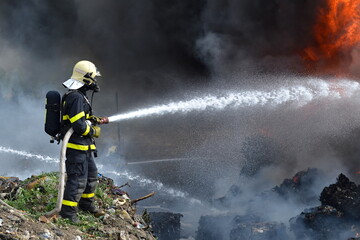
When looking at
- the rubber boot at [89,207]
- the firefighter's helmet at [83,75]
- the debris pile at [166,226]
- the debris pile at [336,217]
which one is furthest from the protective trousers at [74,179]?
the debris pile at [166,226]

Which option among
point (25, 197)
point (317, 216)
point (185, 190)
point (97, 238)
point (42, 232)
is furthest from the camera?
point (185, 190)

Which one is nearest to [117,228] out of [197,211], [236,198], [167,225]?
[167,225]

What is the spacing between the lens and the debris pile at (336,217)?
1625 cm

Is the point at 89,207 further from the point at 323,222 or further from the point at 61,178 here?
the point at 323,222

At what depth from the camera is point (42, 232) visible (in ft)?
16.5

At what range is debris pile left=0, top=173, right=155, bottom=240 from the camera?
5035 millimetres

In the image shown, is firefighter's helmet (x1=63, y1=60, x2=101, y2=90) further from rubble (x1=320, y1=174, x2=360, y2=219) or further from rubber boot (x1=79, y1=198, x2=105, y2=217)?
rubble (x1=320, y1=174, x2=360, y2=219)

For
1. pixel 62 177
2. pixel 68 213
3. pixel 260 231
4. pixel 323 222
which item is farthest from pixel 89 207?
pixel 323 222

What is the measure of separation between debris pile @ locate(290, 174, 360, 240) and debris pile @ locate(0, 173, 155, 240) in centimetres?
1159

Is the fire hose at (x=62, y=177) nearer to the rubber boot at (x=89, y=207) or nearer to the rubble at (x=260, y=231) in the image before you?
the rubber boot at (x=89, y=207)

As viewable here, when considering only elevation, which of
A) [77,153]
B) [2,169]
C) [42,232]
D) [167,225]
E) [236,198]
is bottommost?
[42,232]

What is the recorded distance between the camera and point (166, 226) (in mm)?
21203

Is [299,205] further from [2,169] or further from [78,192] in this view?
[2,169]

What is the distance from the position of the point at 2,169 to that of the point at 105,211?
2744cm
